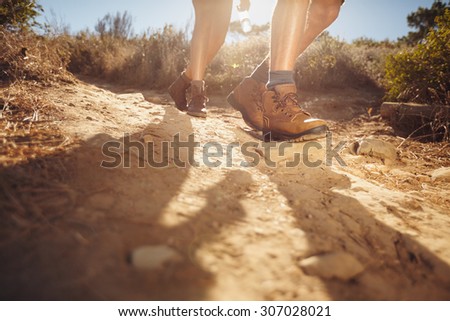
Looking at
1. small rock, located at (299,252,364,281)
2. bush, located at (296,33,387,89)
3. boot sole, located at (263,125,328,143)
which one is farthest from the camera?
bush, located at (296,33,387,89)

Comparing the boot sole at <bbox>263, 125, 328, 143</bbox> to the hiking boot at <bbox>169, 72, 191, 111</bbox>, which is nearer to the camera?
the boot sole at <bbox>263, 125, 328, 143</bbox>

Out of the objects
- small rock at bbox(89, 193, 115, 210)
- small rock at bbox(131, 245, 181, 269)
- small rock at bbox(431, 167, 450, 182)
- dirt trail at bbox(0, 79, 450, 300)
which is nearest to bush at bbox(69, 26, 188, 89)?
dirt trail at bbox(0, 79, 450, 300)

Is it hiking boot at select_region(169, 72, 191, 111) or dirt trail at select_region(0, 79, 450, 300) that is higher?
hiking boot at select_region(169, 72, 191, 111)

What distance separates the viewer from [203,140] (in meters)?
1.49

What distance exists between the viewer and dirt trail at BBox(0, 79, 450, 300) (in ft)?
1.66

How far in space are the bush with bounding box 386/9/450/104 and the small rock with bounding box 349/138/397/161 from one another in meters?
1.15

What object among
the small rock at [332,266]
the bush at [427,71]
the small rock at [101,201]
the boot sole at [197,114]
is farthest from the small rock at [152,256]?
the bush at [427,71]

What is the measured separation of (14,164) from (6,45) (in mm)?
1753

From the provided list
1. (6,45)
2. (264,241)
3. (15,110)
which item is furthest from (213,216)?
(6,45)

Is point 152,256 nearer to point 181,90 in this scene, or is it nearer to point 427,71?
point 181,90

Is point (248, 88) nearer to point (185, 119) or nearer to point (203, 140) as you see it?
point (185, 119)

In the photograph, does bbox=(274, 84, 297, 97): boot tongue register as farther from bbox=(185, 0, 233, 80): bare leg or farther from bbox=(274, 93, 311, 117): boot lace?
bbox=(185, 0, 233, 80): bare leg

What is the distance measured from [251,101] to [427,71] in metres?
2.10

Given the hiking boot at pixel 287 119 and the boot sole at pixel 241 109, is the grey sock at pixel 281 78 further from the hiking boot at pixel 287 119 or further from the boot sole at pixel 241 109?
the boot sole at pixel 241 109
